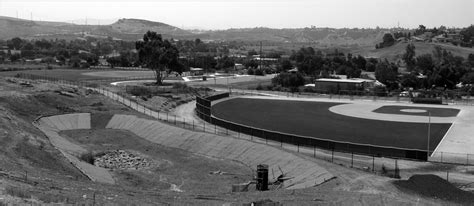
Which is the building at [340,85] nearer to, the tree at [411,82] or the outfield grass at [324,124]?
the tree at [411,82]

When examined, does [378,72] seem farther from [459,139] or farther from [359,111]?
[459,139]

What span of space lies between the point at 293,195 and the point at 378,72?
10069 centimetres

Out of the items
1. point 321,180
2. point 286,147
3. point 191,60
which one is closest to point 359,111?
point 286,147

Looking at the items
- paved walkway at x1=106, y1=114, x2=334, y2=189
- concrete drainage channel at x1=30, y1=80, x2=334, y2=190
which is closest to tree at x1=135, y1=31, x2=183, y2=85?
concrete drainage channel at x1=30, y1=80, x2=334, y2=190

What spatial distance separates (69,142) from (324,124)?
97.4ft

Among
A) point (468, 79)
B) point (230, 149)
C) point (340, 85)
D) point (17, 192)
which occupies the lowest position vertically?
point (230, 149)

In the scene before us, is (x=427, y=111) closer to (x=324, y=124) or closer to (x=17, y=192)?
(x=324, y=124)

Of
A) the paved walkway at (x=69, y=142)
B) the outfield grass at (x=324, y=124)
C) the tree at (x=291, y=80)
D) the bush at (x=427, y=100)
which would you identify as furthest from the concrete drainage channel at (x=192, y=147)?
the tree at (x=291, y=80)

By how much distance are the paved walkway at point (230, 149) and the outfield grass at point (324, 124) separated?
10.5m

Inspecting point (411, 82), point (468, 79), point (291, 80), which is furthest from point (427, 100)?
point (468, 79)

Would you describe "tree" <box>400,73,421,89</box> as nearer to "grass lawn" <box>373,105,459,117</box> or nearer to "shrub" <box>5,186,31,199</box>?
"grass lawn" <box>373,105,459,117</box>

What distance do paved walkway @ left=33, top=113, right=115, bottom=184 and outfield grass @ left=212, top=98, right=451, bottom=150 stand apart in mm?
18150

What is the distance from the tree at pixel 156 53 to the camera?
103 meters

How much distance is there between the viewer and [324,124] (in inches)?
2554
